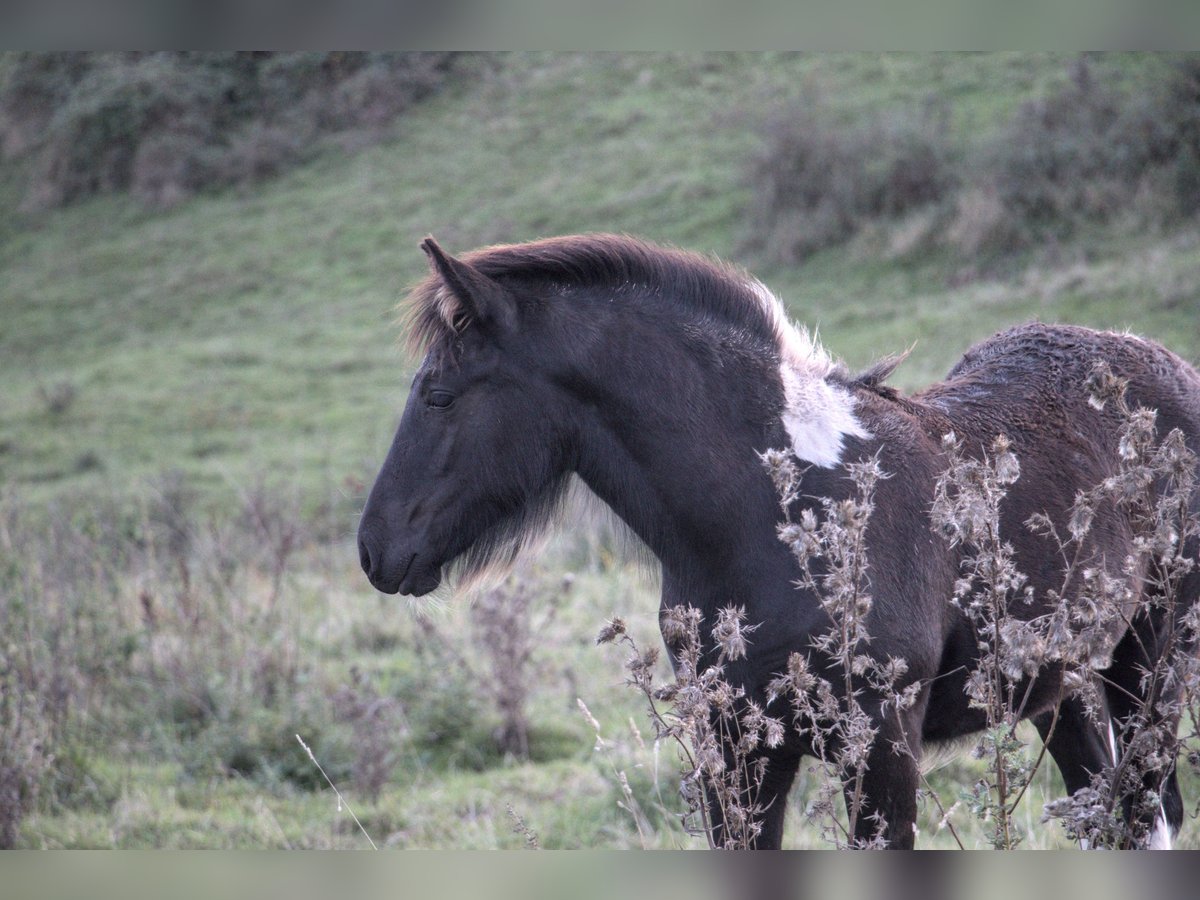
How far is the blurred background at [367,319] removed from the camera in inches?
212

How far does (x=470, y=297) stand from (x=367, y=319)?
1415 centimetres

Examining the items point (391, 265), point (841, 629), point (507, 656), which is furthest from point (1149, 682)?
point (391, 265)

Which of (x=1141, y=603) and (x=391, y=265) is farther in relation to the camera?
(x=391, y=265)

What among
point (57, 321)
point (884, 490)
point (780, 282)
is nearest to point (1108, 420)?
point (884, 490)

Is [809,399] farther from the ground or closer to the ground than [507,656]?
farther from the ground

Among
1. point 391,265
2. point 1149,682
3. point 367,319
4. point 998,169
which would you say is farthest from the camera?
point 391,265

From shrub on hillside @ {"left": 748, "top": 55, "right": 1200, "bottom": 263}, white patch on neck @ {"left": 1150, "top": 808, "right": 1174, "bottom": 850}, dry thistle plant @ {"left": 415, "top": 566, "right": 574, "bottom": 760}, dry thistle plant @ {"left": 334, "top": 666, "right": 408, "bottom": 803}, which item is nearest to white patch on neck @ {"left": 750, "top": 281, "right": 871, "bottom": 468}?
white patch on neck @ {"left": 1150, "top": 808, "right": 1174, "bottom": 850}

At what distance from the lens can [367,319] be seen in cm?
1645

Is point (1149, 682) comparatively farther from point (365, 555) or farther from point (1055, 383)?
point (365, 555)

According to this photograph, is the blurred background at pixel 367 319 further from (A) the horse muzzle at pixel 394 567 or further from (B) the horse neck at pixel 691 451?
(B) the horse neck at pixel 691 451

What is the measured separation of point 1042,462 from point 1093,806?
A: 113 centimetres

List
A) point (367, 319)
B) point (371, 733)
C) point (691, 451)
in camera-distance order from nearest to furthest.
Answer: point (691, 451)
point (371, 733)
point (367, 319)

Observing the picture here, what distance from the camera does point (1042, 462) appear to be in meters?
3.15

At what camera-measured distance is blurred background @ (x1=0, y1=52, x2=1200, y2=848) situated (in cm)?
539
